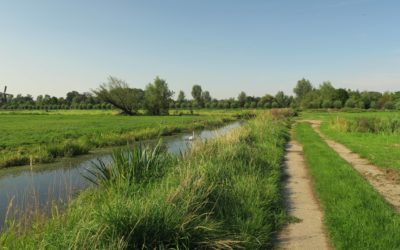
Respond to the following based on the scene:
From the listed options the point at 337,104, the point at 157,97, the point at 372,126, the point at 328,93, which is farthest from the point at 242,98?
the point at 372,126

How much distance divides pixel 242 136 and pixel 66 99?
13065 cm

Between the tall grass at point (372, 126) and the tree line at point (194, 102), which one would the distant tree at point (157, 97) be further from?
the tall grass at point (372, 126)

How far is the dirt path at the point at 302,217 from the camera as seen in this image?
545 cm

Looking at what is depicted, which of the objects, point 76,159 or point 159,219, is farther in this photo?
point 76,159

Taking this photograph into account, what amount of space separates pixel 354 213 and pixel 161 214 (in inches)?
154

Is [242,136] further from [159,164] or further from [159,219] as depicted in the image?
[159,219]

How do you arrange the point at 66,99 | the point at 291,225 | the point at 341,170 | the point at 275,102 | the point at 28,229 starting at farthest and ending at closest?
the point at 66,99 → the point at 275,102 → the point at 341,170 → the point at 291,225 → the point at 28,229

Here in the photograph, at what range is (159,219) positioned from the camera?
462cm

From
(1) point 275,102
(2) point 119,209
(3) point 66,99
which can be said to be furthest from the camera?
(3) point 66,99

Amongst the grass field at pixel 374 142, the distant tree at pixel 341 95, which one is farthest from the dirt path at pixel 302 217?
the distant tree at pixel 341 95

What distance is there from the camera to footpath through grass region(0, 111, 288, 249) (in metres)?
4.34

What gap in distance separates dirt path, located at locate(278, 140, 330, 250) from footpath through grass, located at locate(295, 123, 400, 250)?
0.18 metres

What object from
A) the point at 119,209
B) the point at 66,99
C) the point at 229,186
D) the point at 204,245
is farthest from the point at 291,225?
the point at 66,99

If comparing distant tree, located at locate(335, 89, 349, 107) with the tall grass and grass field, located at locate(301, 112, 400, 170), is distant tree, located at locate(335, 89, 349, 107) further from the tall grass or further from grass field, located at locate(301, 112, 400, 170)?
the tall grass
